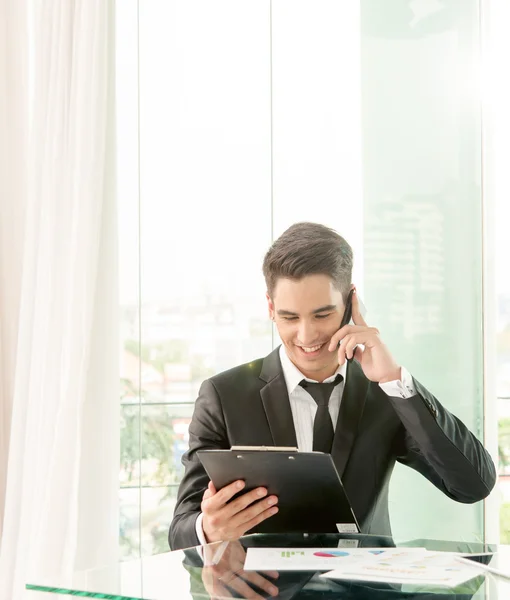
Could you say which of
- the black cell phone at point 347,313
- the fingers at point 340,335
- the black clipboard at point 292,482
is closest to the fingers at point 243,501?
the black clipboard at point 292,482

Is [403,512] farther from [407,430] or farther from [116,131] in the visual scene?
[116,131]

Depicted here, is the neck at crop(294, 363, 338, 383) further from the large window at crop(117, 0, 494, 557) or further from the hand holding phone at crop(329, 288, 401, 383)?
the large window at crop(117, 0, 494, 557)

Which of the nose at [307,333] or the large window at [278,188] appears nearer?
the nose at [307,333]

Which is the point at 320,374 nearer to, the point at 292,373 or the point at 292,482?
the point at 292,373

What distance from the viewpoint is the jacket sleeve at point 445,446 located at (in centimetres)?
205

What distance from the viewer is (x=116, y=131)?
122 inches

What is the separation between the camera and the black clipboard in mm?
1621

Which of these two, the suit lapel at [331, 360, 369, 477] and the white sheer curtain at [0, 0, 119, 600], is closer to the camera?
the suit lapel at [331, 360, 369, 477]

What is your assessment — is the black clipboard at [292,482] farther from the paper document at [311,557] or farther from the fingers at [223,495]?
the paper document at [311,557]

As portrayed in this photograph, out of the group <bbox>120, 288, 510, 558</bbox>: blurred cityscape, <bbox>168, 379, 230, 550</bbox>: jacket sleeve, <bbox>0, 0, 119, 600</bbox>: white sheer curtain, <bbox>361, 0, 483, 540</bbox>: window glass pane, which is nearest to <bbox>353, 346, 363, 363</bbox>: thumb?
<bbox>168, 379, 230, 550</bbox>: jacket sleeve

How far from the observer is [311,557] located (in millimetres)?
1504

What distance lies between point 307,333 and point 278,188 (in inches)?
38.6

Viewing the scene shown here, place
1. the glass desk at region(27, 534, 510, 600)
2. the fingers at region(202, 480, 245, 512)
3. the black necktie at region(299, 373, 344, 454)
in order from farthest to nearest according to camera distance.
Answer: the black necktie at region(299, 373, 344, 454) < the fingers at region(202, 480, 245, 512) < the glass desk at region(27, 534, 510, 600)

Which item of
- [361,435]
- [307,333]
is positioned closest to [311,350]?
[307,333]
